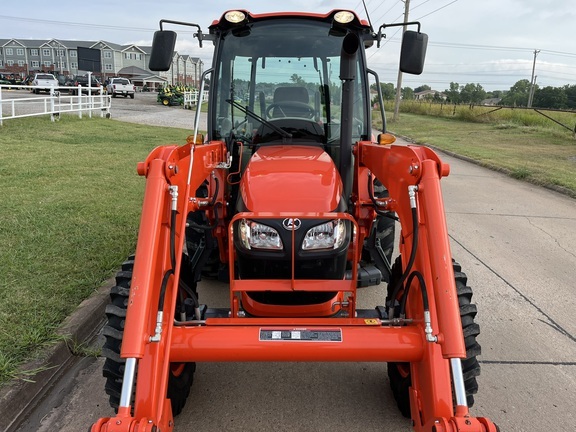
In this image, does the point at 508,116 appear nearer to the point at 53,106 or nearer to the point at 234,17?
the point at 53,106

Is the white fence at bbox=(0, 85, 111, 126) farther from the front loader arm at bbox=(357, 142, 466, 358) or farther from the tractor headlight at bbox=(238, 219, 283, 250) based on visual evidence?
the front loader arm at bbox=(357, 142, 466, 358)

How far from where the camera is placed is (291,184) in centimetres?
284

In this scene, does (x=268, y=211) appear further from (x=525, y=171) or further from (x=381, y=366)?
(x=525, y=171)

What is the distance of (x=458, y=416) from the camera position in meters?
1.97

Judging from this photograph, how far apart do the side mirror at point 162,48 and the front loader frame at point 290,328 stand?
0.80 meters

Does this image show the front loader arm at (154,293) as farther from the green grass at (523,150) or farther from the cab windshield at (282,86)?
the green grass at (523,150)

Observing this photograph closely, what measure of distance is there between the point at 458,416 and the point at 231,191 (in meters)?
2.30

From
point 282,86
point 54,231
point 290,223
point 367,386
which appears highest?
point 282,86

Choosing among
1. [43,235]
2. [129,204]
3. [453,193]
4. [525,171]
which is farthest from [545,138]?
[43,235]

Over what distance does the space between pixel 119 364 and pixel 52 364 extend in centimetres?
96

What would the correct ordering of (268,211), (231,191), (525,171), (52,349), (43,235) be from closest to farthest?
(268,211) → (52,349) → (231,191) → (43,235) → (525,171)

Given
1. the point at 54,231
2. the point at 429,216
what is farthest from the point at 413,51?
the point at 54,231

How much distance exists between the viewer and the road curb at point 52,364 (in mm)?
2715

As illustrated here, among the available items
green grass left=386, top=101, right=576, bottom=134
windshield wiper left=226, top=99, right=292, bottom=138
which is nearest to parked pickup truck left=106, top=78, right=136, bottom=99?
green grass left=386, top=101, right=576, bottom=134
